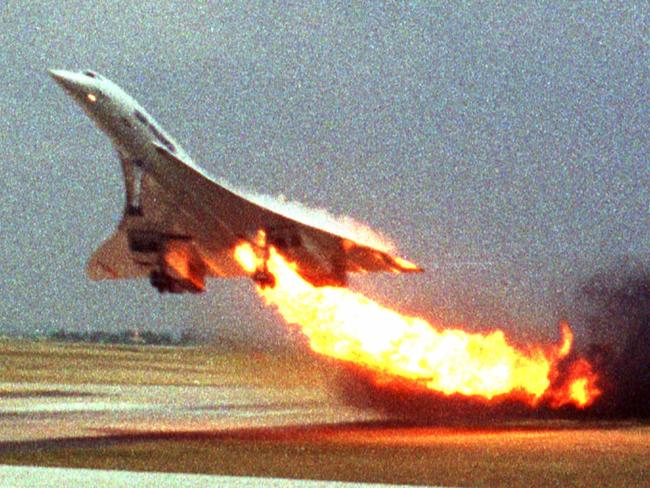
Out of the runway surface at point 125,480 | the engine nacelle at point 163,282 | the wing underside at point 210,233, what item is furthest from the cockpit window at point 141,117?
the runway surface at point 125,480

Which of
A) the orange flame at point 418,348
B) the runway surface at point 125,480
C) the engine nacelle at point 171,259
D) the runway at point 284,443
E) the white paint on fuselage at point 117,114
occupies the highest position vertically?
the white paint on fuselage at point 117,114

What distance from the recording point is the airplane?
114 ft

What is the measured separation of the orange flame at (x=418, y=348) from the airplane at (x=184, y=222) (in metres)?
1.18

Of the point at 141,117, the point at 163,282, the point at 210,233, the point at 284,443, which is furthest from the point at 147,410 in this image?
the point at 284,443

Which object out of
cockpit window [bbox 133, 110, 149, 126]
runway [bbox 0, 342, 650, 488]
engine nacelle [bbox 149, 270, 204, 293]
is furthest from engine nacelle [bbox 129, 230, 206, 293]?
cockpit window [bbox 133, 110, 149, 126]

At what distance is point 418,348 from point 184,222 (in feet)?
28.4

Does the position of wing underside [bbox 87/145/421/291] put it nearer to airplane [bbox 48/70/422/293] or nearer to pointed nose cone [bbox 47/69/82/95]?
airplane [bbox 48/70/422/293]

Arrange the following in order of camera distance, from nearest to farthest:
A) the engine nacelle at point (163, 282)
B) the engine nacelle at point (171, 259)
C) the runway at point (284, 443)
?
the runway at point (284, 443) → the engine nacelle at point (171, 259) → the engine nacelle at point (163, 282)

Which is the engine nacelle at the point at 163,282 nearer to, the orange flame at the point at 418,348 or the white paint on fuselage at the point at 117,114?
the orange flame at the point at 418,348

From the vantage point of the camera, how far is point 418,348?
39688 mm

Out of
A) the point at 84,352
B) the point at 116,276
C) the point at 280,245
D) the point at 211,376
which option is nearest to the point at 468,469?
the point at 280,245

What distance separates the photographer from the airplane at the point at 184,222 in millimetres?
34688

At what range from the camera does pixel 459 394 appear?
4019 centimetres

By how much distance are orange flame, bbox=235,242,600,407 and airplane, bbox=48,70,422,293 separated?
118 cm
